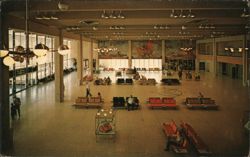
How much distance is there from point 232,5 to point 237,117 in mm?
8593

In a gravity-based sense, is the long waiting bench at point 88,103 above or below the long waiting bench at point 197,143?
above

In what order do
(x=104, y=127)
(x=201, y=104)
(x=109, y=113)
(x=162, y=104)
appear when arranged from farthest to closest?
(x=201, y=104) < (x=162, y=104) < (x=109, y=113) < (x=104, y=127)

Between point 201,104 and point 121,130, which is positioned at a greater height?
point 201,104

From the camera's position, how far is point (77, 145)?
42.6ft

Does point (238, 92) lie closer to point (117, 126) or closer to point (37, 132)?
point (117, 126)

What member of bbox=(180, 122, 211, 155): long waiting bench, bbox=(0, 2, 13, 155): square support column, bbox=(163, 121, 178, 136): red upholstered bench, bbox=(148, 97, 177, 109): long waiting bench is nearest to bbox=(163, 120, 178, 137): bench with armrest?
bbox=(163, 121, 178, 136): red upholstered bench

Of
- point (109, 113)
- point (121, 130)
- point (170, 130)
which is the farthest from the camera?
point (121, 130)

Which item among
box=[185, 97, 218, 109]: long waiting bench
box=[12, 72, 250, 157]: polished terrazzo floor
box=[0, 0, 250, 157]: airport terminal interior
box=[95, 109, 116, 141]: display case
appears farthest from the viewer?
box=[185, 97, 218, 109]: long waiting bench

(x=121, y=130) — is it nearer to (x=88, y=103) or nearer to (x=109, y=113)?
(x=109, y=113)

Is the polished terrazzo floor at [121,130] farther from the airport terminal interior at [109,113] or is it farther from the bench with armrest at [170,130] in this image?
the bench with armrest at [170,130]

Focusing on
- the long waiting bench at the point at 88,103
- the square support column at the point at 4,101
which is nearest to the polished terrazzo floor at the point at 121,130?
the square support column at the point at 4,101

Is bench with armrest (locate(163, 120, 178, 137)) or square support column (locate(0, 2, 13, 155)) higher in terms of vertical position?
square support column (locate(0, 2, 13, 155))

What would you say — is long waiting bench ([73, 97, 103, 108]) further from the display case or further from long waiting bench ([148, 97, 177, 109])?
the display case

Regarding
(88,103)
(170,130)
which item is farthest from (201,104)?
(170,130)
